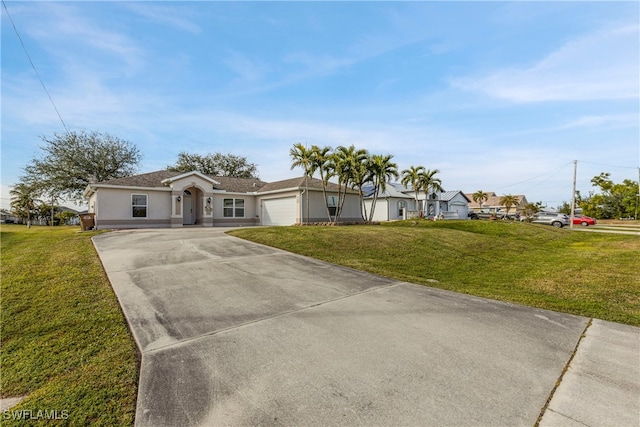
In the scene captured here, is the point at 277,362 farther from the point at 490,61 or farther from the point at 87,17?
the point at 490,61

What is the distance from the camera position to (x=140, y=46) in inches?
397

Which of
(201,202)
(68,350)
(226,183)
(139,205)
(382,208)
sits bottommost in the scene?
(68,350)

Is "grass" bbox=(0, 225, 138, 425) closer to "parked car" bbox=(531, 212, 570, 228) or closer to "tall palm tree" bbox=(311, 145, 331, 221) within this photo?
"tall palm tree" bbox=(311, 145, 331, 221)

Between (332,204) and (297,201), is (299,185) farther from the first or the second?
(332,204)

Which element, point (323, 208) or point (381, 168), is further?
point (323, 208)

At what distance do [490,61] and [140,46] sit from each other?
46.7 ft

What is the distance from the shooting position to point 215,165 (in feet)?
127

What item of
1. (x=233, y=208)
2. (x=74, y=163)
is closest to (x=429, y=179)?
(x=233, y=208)

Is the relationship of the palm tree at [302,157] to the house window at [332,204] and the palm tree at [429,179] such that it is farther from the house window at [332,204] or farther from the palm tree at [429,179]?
the palm tree at [429,179]

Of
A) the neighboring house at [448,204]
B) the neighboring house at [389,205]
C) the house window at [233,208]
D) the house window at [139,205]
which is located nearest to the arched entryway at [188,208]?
the house window at [233,208]

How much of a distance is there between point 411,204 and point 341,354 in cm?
3162

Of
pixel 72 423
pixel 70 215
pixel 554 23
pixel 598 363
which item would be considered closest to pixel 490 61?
pixel 554 23

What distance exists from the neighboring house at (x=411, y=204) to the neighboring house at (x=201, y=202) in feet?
21.8

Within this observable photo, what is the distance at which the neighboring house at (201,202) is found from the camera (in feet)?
58.3
